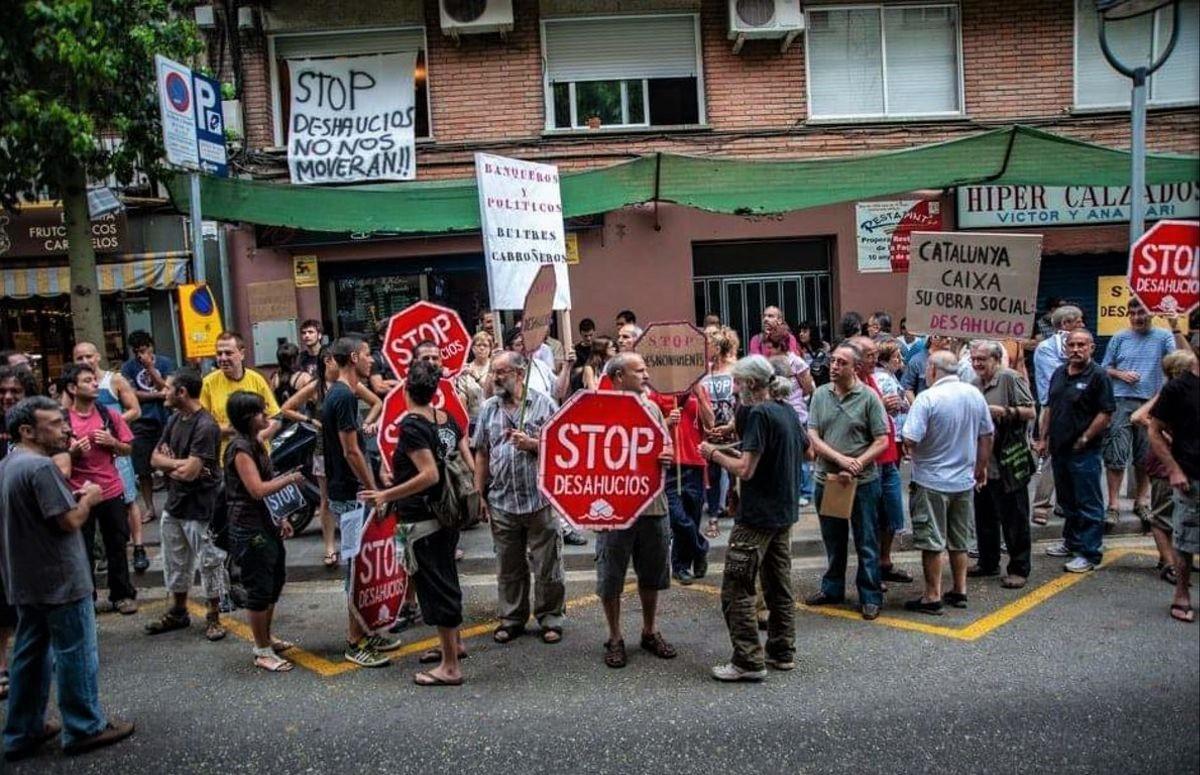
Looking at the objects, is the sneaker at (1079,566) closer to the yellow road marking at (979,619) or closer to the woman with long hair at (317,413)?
the yellow road marking at (979,619)

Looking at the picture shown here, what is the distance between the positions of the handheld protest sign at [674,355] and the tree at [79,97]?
5768mm

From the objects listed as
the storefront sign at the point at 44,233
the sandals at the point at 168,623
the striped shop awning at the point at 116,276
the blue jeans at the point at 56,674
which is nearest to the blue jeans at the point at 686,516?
the sandals at the point at 168,623

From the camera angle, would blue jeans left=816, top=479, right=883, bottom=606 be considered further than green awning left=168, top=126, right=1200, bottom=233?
No

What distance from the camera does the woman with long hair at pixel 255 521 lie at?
17.1 feet

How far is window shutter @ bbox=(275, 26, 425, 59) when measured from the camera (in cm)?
1286

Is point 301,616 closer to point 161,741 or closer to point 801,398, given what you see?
point 161,741

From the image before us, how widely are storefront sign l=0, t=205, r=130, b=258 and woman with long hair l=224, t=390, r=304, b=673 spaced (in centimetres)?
889

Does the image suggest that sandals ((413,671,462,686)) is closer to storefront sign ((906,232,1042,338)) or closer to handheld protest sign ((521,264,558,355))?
handheld protest sign ((521,264,558,355))

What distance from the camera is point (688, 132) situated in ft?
42.8

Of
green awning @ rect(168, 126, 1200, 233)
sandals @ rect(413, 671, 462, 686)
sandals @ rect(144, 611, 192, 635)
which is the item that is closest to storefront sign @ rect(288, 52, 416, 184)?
green awning @ rect(168, 126, 1200, 233)

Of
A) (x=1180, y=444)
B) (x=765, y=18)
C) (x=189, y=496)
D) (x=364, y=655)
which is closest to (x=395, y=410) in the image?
(x=189, y=496)

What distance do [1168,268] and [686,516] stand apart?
4060mm

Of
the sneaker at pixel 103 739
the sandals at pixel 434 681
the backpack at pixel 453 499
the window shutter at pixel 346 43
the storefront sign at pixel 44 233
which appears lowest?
the sandals at pixel 434 681

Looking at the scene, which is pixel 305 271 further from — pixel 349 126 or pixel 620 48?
pixel 620 48
